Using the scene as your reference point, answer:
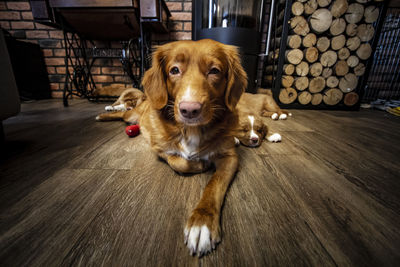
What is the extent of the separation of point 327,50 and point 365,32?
742 millimetres

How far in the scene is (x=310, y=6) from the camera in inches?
113

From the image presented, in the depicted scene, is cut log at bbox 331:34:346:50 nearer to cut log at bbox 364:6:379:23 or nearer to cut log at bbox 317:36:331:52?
cut log at bbox 317:36:331:52

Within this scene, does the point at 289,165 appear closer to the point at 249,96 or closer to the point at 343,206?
the point at 343,206

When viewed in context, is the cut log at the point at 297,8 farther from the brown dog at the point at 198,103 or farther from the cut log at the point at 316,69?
the brown dog at the point at 198,103

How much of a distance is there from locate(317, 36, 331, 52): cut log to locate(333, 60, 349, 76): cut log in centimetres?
43

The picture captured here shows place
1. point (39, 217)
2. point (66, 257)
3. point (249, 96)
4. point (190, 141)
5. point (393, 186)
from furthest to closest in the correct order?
point (249, 96) < point (190, 141) < point (393, 186) < point (39, 217) < point (66, 257)

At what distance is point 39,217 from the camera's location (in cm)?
67

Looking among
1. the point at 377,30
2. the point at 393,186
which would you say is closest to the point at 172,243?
the point at 393,186

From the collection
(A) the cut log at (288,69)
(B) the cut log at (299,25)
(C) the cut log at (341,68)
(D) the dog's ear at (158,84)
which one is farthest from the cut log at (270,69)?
(D) the dog's ear at (158,84)

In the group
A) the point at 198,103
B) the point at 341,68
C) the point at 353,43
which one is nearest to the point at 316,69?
the point at 341,68

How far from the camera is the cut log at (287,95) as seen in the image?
3.25 metres

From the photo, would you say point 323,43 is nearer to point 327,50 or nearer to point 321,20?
point 327,50

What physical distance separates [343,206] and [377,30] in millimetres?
4160

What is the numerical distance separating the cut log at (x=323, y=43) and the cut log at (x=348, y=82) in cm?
75
